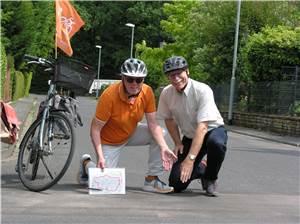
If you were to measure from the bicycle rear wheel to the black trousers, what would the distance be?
126 centimetres

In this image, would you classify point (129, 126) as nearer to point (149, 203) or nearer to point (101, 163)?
point (101, 163)

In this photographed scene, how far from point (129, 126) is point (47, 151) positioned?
0.96m

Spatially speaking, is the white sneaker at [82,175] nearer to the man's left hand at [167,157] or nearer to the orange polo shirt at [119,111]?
the orange polo shirt at [119,111]

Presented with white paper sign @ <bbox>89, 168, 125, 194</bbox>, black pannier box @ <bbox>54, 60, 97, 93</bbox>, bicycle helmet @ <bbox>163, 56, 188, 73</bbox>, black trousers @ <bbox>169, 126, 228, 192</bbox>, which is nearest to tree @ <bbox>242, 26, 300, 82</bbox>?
black trousers @ <bbox>169, 126, 228, 192</bbox>

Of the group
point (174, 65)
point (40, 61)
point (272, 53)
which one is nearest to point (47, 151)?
point (40, 61)

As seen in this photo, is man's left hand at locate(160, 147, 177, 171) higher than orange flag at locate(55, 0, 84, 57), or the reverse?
orange flag at locate(55, 0, 84, 57)

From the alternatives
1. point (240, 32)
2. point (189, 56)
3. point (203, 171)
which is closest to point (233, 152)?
point (203, 171)

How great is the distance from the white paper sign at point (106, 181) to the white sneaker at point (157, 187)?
1.68 ft

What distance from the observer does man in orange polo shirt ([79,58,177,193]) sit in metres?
6.83

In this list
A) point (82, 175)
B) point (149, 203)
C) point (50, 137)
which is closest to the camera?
point (149, 203)

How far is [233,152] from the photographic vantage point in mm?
13984

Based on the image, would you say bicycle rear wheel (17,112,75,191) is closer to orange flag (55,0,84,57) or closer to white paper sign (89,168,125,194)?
white paper sign (89,168,125,194)

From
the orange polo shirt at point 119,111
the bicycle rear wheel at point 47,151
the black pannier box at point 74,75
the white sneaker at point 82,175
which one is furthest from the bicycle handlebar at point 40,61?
the white sneaker at point 82,175

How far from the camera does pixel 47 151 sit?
7.02 meters
